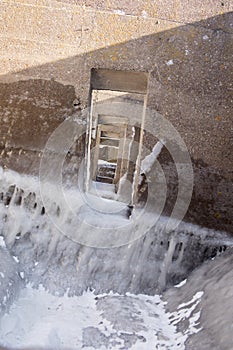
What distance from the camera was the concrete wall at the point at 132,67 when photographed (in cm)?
294

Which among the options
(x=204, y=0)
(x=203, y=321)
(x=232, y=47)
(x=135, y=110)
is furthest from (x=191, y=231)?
(x=204, y=0)

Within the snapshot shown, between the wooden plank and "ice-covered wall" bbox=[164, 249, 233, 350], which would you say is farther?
the wooden plank

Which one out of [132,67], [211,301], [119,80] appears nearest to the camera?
[211,301]

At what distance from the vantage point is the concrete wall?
2941 mm

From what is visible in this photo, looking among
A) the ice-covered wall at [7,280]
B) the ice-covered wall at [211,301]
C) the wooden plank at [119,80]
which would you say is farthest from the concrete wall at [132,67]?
the ice-covered wall at [7,280]

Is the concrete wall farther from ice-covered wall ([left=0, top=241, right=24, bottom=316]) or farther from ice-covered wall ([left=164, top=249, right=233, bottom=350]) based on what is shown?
ice-covered wall ([left=0, top=241, right=24, bottom=316])

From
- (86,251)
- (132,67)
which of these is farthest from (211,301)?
(132,67)

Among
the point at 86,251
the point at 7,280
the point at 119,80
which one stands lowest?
the point at 7,280

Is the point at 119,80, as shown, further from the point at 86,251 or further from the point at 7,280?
the point at 7,280

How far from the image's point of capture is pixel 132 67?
3.02 metres

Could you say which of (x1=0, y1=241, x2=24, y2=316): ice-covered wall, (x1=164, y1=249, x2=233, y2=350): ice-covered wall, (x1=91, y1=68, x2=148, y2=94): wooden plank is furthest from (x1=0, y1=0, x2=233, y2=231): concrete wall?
(x1=0, y1=241, x2=24, y2=316): ice-covered wall

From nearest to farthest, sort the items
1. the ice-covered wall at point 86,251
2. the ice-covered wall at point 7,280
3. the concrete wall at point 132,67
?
the ice-covered wall at point 7,280, the concrete wall at point 132,67, the ice-covered wall at point 86,251

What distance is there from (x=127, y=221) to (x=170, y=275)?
1.64 ft

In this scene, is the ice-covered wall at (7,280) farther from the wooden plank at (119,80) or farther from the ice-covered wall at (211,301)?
the wooden plank at (119,80)
